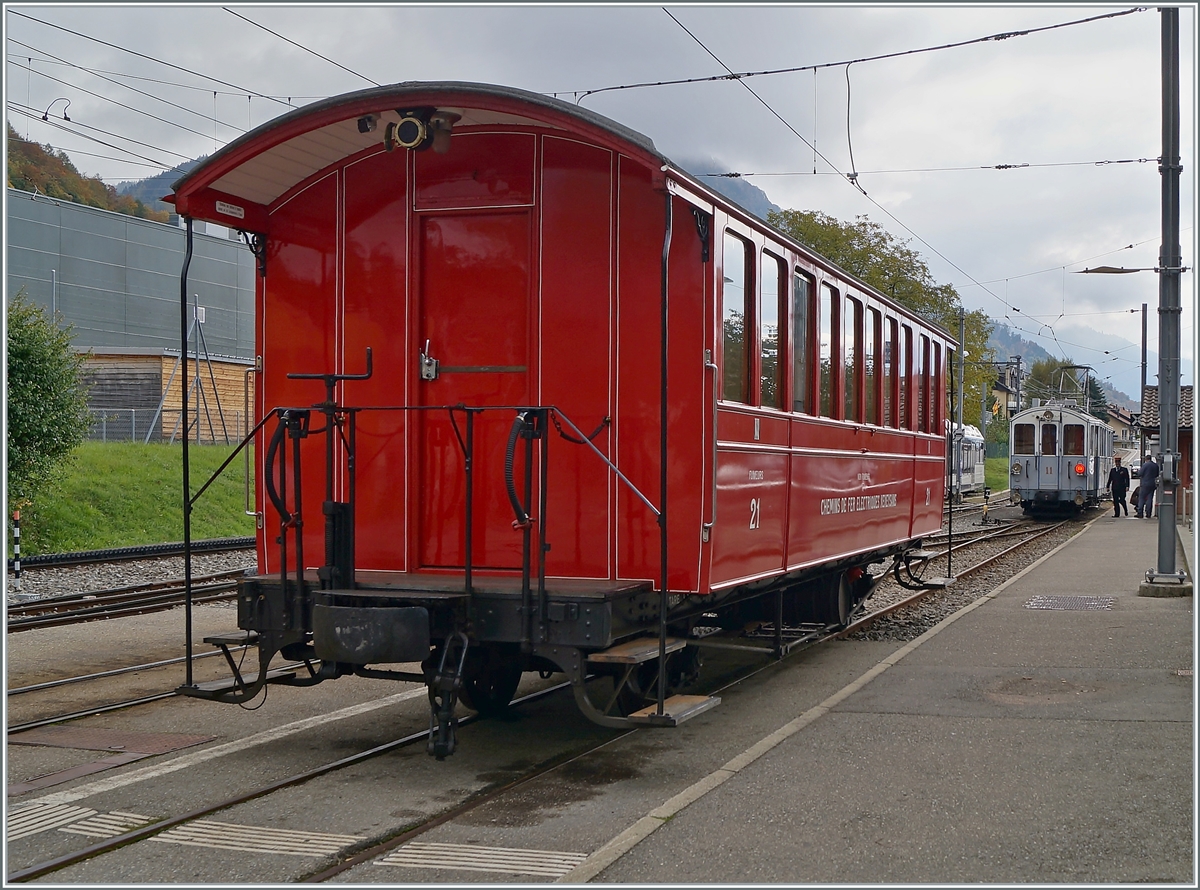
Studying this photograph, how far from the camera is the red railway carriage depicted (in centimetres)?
631

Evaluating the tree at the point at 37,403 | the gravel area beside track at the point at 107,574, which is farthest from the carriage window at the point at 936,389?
the tree at the point at 37,403

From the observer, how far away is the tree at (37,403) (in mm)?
17750

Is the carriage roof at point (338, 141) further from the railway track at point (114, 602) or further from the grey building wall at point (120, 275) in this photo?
the grey building wall at point (120, 275)

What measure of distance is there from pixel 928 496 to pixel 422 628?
881cm

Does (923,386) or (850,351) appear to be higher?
(850,351)

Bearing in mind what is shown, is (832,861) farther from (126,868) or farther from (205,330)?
(205,330)

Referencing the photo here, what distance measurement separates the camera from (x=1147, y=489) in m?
32.9

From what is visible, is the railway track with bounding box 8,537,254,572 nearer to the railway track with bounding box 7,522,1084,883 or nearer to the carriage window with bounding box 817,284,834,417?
Result: the railway track with bounding box 7,522,1084,883

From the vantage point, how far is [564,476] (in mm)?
6969

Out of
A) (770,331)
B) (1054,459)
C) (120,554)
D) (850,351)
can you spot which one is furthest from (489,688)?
(1054,459)

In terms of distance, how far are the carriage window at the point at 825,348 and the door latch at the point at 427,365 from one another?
3.33 meters

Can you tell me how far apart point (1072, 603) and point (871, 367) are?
5.16 m

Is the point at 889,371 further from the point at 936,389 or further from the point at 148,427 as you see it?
the point at 148,427

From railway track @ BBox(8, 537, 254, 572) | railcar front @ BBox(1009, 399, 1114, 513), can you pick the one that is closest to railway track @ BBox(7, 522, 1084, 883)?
railway track @ BBox(8, 537, 254, 572)
